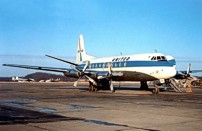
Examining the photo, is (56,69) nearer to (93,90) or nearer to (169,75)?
(93,90)

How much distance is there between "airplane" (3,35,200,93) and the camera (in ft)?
91.9

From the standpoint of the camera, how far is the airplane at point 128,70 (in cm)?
2802

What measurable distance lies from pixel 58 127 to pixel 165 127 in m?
3.39

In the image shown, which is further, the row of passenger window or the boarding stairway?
the boarding stairway

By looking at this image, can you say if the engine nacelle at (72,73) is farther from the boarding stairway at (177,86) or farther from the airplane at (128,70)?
the boarding stairway at (177,86)

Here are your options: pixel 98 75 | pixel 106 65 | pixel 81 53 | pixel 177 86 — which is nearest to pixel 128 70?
pixel 98 75

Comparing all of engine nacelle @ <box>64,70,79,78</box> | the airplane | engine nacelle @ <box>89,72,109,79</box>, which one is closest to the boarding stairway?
the airplane

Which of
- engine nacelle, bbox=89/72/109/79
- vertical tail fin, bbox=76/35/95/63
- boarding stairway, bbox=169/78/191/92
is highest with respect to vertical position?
vertical tail fin, bbox=76/35/95/63

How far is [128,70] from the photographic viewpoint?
101ft

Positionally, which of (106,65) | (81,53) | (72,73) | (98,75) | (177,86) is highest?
(81,53)

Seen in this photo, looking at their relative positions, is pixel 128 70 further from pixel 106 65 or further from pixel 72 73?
pixel 72 73

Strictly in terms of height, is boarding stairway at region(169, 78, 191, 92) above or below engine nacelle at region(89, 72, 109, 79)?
Result: below

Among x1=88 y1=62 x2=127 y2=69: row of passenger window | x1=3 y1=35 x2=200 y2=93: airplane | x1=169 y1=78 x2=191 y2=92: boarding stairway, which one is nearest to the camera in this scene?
x1=3 y1=35 x2=200 y2=93: airplane

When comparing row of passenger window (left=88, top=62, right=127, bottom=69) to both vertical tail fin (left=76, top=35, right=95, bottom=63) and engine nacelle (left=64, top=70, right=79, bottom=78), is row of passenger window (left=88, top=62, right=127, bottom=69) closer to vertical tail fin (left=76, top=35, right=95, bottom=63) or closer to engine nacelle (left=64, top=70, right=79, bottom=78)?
engine nacelle (left=64, top=70, right=79, bottom=78)
